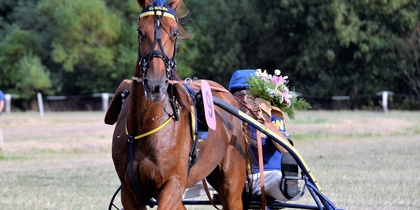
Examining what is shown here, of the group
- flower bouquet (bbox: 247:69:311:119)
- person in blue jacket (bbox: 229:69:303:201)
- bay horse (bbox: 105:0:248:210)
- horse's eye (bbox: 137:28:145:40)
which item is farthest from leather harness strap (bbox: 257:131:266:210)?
horse's eye (bbox: 137:28:145:40)

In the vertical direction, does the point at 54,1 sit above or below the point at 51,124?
above

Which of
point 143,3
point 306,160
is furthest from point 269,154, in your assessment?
point 306,160

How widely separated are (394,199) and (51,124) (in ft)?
71.6

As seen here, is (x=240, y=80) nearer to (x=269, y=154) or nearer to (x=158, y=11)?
(x=269, y=154)

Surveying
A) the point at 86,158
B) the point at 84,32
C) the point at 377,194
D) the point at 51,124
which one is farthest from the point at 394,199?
the point at 84,32

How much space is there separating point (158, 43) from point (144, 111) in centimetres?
55

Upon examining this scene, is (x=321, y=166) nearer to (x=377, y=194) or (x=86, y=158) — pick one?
(x=377, y=194)

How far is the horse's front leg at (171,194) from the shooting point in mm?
6195

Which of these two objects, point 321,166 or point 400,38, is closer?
point 321,166

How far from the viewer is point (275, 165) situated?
8.30m

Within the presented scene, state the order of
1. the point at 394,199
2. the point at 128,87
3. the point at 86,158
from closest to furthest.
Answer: the point at 128,87
the point at 394,199
the point at 86,158

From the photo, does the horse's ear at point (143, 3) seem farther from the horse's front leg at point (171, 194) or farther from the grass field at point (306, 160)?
the grass field at point (306, 160)

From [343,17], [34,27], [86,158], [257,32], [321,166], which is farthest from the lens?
[34,27]

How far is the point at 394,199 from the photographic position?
437 inches
